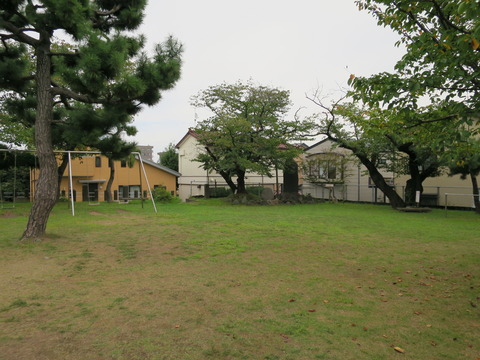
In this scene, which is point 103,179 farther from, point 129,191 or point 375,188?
point 375,188

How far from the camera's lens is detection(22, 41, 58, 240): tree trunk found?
295 inches

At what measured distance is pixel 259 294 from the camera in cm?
438

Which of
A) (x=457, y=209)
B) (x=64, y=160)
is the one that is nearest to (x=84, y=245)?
(x=64, y=160)

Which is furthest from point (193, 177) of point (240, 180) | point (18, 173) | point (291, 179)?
point (18, 173)

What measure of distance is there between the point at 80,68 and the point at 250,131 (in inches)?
530

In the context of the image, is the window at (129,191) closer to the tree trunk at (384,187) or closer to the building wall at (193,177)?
the building wall at (193,177)

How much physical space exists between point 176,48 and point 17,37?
11.4 ft

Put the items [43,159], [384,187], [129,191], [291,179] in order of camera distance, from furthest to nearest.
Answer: [129,191] → [291,179] → [384,187] → [43,159]

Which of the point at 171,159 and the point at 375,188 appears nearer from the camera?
the point at 375,188

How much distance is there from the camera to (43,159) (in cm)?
757

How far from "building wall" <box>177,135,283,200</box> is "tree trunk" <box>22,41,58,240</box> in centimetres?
1997

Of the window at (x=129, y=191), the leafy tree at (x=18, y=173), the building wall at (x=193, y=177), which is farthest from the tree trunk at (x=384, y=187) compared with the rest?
the window at (x=129, y=191)

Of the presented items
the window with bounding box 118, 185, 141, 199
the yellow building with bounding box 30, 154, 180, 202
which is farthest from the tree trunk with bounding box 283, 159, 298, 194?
the window with bounding box 118, 185, 141, 199

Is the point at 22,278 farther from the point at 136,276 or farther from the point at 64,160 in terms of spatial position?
the point at 64,160
